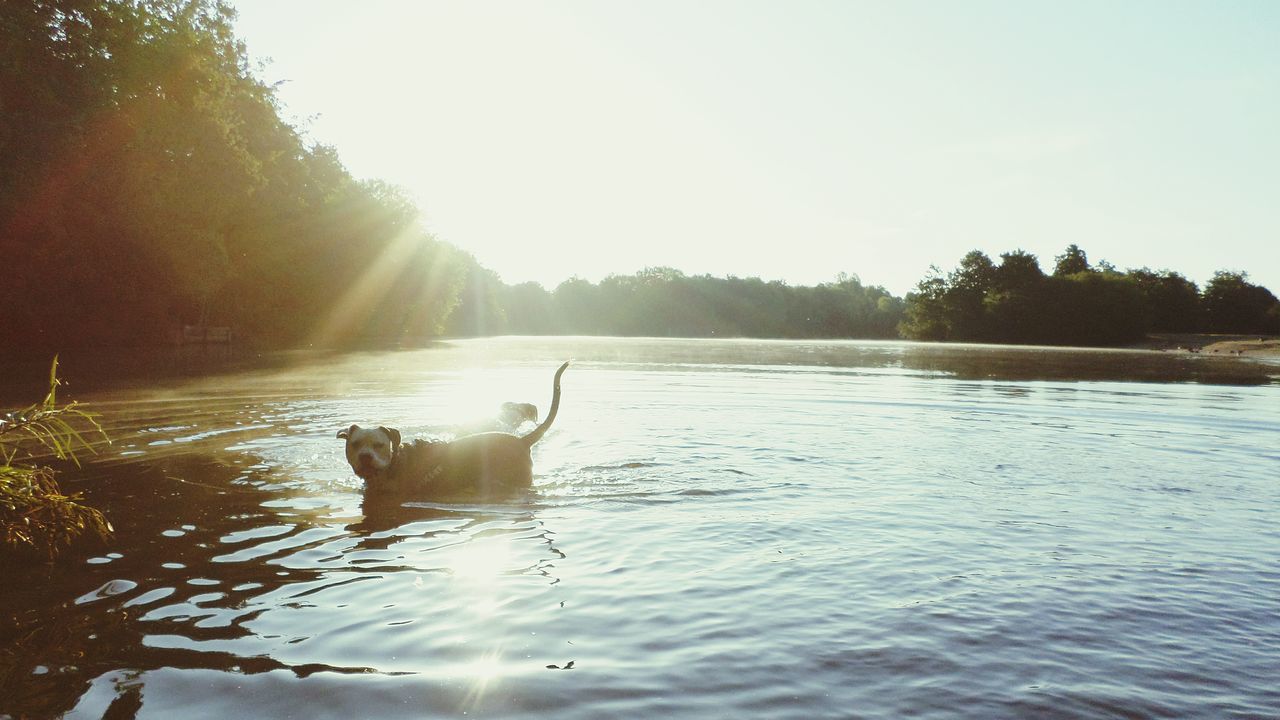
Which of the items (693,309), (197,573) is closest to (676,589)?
(197,573)

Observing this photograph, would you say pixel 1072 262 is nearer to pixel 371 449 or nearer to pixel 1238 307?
pixel 1238 307

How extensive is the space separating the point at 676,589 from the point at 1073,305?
122 meters

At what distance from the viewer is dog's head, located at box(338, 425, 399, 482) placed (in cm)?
795

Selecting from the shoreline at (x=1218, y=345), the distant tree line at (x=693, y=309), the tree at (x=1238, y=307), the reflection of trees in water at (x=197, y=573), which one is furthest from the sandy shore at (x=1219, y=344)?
the reflection of trees in water at (x=197, y=573)

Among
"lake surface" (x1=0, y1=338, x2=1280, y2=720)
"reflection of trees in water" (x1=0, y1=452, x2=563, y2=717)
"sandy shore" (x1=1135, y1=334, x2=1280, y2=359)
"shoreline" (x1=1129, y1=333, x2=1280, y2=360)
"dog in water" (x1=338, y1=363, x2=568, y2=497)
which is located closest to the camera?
"lake surface" (x1=0, y1=338, x2=1280, y2=720)

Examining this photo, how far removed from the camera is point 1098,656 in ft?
12.9

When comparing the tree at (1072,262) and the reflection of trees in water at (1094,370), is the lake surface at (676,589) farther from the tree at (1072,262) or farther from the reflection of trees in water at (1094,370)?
the tree at (1072,262)

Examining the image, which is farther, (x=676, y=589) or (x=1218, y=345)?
(x=1218, y=345)

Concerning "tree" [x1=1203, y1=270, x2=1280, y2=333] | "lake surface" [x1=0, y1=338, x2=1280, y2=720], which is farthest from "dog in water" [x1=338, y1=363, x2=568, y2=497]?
"tree" [x1=1203, y1=270, x2=1280, y2=333]

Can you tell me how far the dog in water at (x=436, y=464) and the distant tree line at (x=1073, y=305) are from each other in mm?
114485

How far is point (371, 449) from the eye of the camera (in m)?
8.05

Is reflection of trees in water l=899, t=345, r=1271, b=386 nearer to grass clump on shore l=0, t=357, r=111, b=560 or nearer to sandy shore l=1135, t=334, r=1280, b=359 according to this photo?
sandy shore l=1135, t=334, r=1280, b=359

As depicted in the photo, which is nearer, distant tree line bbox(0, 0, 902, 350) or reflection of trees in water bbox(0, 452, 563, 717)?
reflection of trees in water bbox(0, 452, 563, 717)

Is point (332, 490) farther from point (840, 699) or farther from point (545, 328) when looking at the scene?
point (545, 328)
